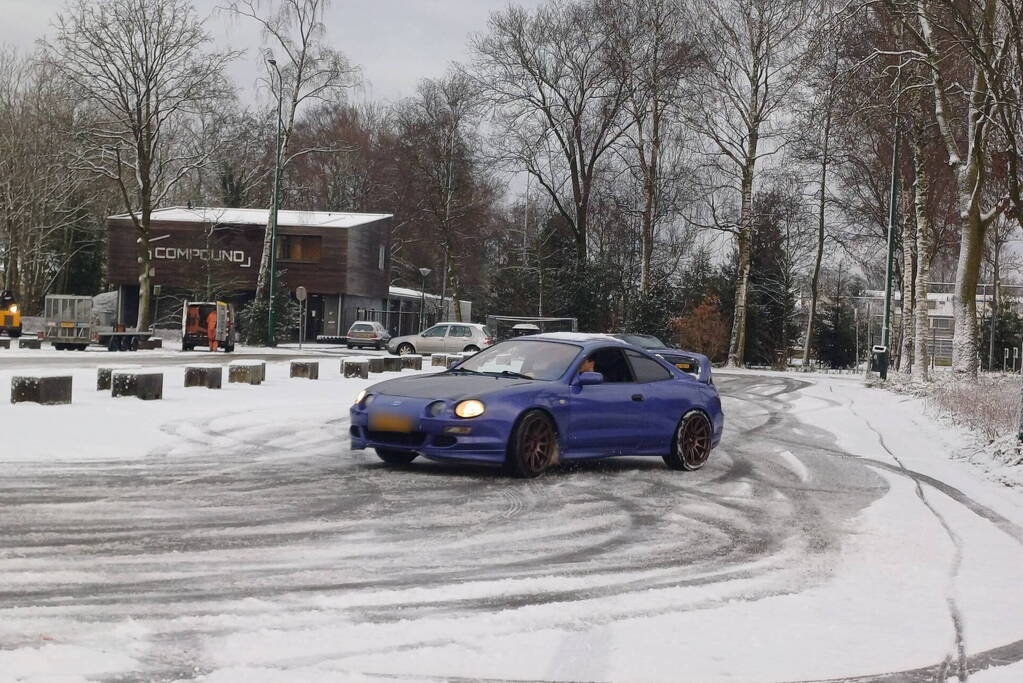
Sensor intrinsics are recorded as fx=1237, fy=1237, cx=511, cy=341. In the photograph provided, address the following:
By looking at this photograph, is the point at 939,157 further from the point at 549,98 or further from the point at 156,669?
the point at 156,669

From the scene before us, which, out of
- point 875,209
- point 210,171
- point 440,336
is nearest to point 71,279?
point 210,171

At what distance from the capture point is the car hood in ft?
36.8

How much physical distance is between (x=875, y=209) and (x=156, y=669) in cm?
5057

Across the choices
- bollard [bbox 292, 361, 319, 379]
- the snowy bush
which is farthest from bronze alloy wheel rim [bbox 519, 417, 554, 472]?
bollard [bbox 292, 361, 319, 379]

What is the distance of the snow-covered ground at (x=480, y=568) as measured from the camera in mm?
5070

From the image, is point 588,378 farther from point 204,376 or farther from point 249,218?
point 249,218

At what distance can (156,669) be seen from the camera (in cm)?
465

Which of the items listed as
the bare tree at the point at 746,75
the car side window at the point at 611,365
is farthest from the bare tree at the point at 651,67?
→ the car side window at the point at 611,365

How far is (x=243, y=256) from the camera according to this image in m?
65.3

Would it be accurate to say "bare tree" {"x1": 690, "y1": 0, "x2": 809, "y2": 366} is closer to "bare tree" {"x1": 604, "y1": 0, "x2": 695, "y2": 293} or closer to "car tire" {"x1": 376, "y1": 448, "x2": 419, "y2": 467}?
"bare tree" {"x1": 604, "y1": 0, "x2": 695, "y2": 293}

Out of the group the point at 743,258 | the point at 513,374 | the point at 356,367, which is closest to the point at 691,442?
the point at 513,374

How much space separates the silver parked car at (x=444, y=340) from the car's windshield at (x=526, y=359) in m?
38.3

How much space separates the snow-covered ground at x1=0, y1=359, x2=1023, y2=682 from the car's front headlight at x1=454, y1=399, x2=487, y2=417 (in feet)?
1.92

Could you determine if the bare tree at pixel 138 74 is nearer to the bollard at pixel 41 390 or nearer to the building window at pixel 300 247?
the building window at pixel 300 247
